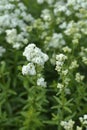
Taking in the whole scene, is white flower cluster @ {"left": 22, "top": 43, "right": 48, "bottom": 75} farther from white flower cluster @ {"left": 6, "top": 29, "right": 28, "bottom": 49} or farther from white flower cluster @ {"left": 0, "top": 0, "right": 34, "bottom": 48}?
white flower cluster @ {"left": 0, "top": 0, "right": 34, "bottom": 48}

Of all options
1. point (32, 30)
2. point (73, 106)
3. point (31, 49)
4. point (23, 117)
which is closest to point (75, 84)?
point (73, 106)

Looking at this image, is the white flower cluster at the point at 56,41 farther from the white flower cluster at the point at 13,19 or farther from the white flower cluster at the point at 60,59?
the white flower cluster at the point at 60,59

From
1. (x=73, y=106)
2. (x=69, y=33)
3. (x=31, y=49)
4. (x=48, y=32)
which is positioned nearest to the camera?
(x=31, y=49)

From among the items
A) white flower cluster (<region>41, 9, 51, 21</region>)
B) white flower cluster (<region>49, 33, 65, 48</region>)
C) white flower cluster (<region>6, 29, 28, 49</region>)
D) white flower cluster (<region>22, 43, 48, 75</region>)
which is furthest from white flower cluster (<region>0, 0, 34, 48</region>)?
white flower cluster (<region>22, 43, 48, 75</region>)

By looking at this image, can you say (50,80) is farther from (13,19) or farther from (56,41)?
(13,19)

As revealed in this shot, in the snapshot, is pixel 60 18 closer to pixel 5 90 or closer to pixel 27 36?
pixel 27 36

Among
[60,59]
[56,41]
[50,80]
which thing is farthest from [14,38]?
[60,59]

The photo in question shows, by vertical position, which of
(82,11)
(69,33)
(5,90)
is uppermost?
(82,11)

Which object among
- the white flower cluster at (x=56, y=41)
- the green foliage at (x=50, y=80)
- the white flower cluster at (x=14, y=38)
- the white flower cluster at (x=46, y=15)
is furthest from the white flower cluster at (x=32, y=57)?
the white flower cluster at (x=46, y=15)
